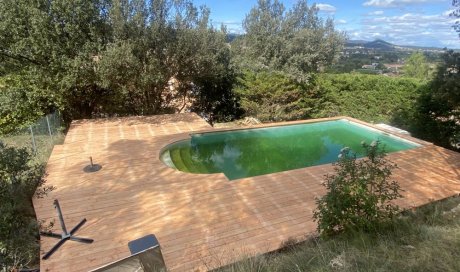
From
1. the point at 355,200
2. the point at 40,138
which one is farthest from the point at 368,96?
the point at 40,138

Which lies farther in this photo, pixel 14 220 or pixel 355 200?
pixel 355 200

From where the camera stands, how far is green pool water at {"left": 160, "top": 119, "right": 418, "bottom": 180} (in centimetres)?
769

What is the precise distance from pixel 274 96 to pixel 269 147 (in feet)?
8.91

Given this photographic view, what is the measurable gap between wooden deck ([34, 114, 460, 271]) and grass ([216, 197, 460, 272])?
0.94 metres

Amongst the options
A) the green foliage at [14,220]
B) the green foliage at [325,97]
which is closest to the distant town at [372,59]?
the green foliage at [325,97]

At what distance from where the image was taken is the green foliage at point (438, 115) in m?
6.95

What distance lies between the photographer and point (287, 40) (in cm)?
1139

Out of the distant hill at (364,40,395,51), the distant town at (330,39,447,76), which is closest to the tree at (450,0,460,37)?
the distant town at (330,39,447,76)

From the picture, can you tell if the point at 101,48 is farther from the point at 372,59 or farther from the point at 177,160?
the point at 372,59

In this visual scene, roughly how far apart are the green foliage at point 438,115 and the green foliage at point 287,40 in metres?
3.91

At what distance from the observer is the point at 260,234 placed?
4.39m

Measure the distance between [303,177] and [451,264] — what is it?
381 centimetres

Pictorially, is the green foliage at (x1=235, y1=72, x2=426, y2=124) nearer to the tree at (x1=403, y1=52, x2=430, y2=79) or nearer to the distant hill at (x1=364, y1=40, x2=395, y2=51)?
the distant hill at (x1=364, y1=40, x2=395, y2=51)

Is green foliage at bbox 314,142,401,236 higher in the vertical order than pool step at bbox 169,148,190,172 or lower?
higher
